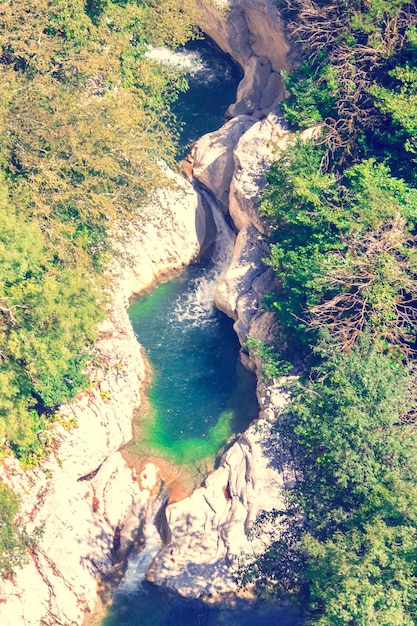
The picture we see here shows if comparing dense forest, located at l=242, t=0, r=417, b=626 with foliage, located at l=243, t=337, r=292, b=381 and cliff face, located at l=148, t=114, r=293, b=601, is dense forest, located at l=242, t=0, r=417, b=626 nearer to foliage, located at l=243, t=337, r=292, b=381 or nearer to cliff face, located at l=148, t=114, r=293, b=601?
foliage, located at l=243, t=337, r=292, b=381

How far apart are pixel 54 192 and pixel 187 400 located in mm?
10141

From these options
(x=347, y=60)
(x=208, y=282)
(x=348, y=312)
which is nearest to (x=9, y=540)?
(x=348, y=312)

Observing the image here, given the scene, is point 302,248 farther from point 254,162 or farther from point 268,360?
point 254,162

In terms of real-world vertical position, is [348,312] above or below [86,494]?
above

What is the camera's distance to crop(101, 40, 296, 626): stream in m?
24.7

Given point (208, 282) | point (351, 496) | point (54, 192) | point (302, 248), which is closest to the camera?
point (351, 496)

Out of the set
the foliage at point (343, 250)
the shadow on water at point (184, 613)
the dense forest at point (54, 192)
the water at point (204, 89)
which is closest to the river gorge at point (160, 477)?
the shadow on water at point (184, 613)

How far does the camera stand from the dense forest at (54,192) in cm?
2297

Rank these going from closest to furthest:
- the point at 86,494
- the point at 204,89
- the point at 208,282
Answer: the point at 86,494
the point at 208,282
the point at 204,89

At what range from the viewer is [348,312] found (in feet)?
83.3

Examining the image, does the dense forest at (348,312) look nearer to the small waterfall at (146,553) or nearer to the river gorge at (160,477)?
the river gorge at (160,477)

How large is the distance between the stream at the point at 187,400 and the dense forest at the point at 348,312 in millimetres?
2879

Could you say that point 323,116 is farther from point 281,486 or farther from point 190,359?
point 281,486

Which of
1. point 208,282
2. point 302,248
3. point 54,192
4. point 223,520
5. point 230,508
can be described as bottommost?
point 223,520
